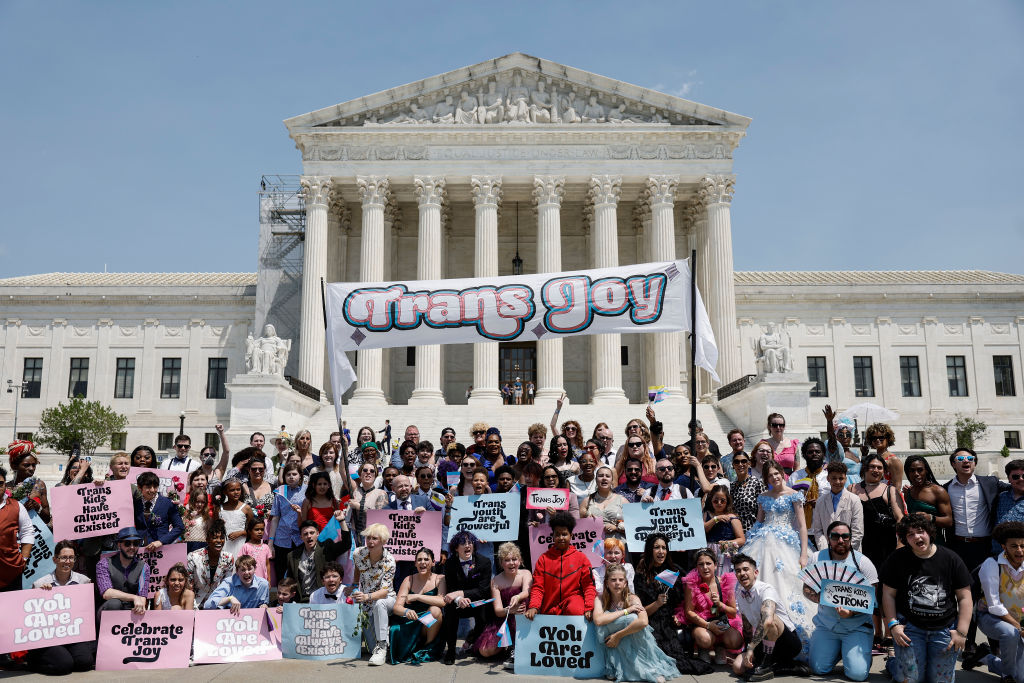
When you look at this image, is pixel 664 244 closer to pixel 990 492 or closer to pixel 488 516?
pixel 990 492

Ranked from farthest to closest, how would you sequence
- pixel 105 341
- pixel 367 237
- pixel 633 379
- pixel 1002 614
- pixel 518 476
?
1. pixel 105 341
2. pixel 633 379
3. pixel 367 237
4. pixel 518 476
5. pixel 1002 614

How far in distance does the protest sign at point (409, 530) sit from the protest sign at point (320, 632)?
997 millimetres

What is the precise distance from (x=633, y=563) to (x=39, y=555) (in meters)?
7.61

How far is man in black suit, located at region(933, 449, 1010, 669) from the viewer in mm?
9773

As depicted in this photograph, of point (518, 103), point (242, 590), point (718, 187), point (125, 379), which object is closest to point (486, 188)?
point (518, 103)

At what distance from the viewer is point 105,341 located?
146 feet

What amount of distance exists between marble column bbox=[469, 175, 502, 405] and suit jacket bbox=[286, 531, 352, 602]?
2337 cm

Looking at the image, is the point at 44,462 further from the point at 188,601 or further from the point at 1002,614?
the point at 1002,614

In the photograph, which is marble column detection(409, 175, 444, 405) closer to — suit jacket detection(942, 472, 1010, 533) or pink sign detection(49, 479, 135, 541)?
pink sign detection(49, 479, 135, 541)

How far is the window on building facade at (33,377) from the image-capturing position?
143 ft

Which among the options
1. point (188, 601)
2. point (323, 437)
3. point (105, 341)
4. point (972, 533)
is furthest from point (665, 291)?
point (105, 341)

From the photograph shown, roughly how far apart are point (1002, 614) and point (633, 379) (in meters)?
32.8

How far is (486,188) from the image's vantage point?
36.8 m

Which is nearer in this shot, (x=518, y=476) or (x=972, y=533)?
(x=972, y=533)
